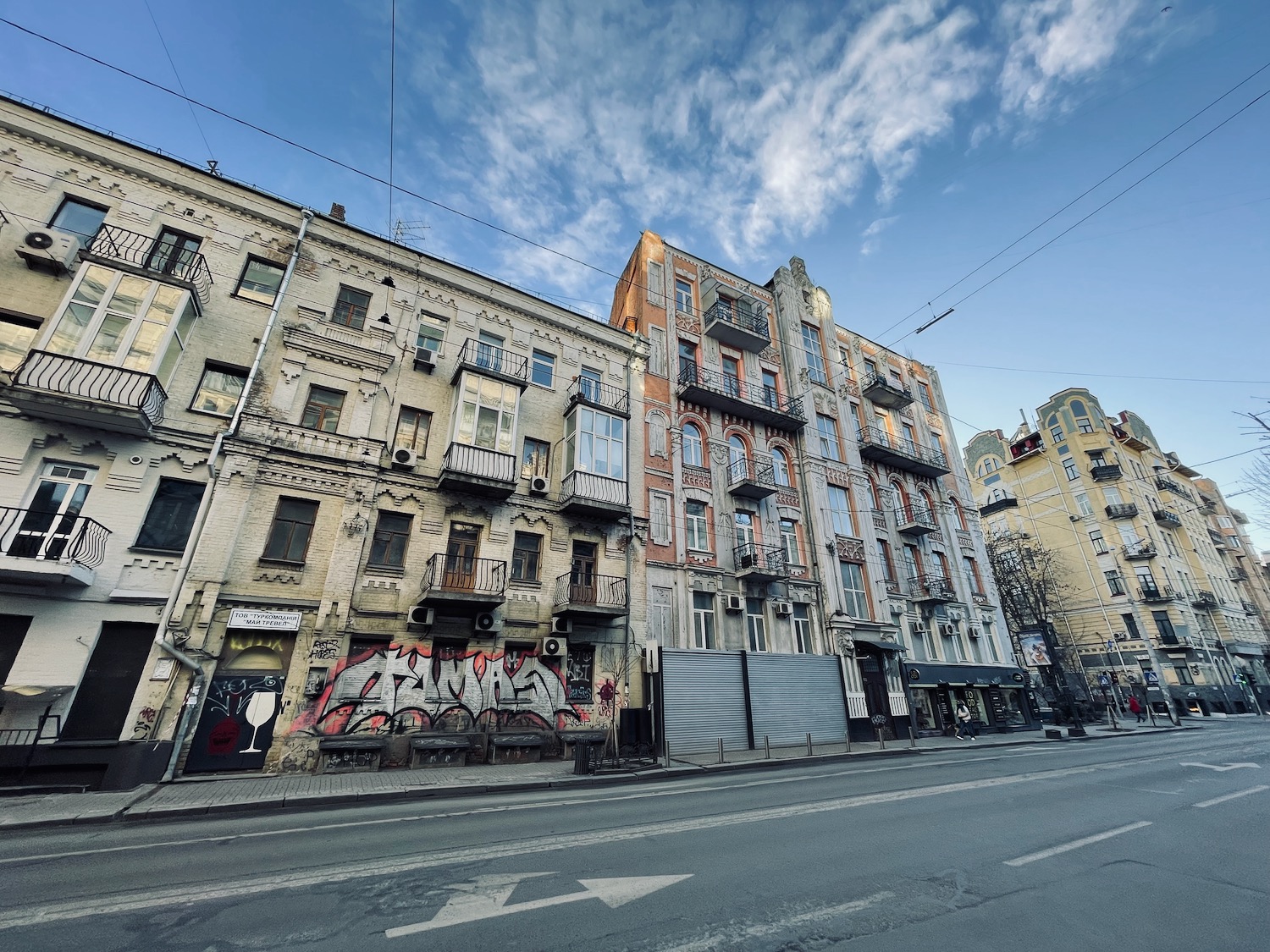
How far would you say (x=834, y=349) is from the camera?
30.9 meters

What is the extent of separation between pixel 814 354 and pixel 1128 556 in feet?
108

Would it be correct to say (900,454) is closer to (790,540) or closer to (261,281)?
Result: (790,540)

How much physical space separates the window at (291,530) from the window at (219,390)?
3.16 m

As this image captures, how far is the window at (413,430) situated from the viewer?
17359 mm

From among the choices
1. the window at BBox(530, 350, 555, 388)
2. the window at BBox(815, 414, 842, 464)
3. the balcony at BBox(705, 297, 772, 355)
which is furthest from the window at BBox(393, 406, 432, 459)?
the window at BBox(815, 414, 842, 464)

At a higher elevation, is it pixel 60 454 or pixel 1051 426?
pixel 1051 426

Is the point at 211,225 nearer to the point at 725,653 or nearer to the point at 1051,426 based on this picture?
the point at 725,653

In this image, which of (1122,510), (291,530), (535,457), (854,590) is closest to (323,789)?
(291,530)

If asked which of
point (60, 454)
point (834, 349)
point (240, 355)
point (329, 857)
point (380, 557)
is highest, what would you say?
point (834, 349)

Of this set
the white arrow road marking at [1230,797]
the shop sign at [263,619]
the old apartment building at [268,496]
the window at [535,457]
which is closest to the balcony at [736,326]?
the old apartment building at [268,496]

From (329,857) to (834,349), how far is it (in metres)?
31.6

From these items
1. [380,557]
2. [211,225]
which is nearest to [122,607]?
[380,557]

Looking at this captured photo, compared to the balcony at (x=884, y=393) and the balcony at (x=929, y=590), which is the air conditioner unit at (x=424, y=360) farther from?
the balcony at (x=929, y=590)

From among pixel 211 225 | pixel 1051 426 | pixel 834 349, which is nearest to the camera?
pixel 211 225
